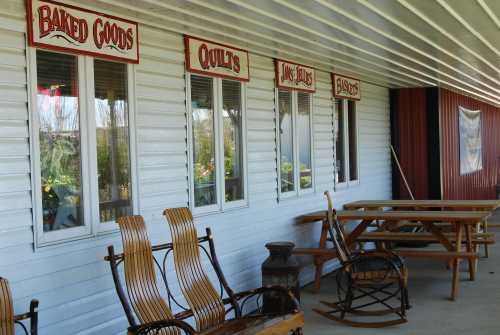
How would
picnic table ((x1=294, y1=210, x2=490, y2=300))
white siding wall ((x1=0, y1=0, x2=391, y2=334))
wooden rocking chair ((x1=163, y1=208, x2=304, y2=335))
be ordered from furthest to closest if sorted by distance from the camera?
picnic table ((x1=294, y1=210, x2=490, y2=300)), wooden rocking chair ((x1=163, y1=208, x2=304, y2=335)), white siding wall ((x1=0, y1=0, x2=391, y2=334))

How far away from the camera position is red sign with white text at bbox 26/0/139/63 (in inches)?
160

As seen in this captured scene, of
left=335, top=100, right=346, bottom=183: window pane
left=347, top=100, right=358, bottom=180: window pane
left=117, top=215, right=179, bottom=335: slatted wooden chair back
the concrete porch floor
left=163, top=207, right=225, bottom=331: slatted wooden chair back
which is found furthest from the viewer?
left=347, top=100, right=358, bottom=180: window pane

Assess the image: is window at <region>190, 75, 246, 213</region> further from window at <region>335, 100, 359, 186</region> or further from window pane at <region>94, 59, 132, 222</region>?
window at <region>335, 100, 359, 186</region>

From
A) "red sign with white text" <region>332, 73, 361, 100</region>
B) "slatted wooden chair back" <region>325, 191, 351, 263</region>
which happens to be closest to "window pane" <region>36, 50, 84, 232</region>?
"slatted wooden chair back" <region>325, 191, 351, 263</region>

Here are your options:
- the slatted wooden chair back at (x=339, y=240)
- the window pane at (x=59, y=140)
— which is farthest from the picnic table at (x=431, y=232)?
the window pane at (x=59, y=140)

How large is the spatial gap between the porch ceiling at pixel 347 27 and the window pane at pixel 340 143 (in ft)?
3.21

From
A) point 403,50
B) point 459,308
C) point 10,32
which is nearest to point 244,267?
point 459,308

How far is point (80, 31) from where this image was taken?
4367 mm

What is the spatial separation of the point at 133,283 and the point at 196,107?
7.02ft

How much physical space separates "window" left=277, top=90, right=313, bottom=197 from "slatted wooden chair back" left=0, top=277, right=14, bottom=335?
430 centimetres

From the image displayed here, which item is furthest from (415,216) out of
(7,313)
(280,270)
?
(7,313)

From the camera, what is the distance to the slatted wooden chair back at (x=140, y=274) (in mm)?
4195

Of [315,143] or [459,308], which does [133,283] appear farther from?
[315,143]

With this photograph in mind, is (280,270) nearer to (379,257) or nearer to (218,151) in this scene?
(379,257)
